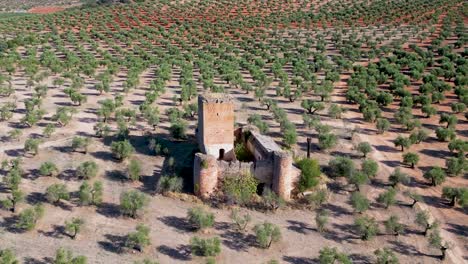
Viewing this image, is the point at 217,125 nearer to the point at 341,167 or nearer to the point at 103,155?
the point at 341,167

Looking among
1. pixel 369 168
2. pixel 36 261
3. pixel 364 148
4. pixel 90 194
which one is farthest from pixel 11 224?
pixel 364 148

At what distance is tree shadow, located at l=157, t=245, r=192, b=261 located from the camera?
63.6ft

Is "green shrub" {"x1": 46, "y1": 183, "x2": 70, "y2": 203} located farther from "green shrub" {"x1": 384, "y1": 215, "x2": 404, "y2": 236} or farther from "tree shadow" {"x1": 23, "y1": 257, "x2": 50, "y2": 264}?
"green shrub" {"x1": 384, "y1": 215, "x2": 404, "y2": 236}

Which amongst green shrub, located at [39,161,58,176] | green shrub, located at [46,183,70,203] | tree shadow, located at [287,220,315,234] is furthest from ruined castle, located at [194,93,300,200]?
green shrub, located at [39,161,58,176]

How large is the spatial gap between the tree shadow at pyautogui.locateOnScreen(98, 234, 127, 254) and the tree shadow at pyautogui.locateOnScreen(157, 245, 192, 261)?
1.56m

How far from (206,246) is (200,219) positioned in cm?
178

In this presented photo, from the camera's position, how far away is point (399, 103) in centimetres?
4134

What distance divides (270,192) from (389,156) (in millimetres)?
10601

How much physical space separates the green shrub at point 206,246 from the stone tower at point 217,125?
6.33 meters

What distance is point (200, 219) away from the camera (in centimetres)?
2084

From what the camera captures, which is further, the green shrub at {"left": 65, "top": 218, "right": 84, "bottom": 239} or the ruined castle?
the ruined castle

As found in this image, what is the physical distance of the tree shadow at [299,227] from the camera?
2157 cm

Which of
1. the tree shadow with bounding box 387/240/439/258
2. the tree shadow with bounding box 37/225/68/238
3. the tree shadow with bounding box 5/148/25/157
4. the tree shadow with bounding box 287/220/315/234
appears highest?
the tree shadow with bounding box 5/148/25/157

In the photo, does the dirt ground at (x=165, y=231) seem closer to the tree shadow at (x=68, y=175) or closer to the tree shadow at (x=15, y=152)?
the tree shadow at (x=68, y=175)
